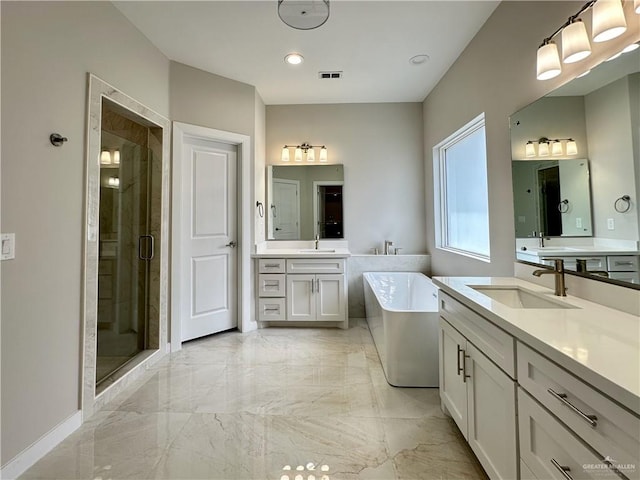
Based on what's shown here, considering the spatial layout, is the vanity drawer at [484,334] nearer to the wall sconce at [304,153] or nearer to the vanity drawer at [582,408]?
the vanity drawer at [582,408]

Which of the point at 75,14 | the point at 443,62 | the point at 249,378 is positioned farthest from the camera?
the point at 443,62

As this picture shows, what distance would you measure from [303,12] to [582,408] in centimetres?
243

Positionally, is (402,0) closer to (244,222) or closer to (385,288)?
(244,222)

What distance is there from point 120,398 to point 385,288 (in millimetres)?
2686

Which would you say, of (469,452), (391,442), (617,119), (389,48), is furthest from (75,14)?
(469,452)

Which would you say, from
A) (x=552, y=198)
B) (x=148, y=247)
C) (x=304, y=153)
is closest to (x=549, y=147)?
(x=552, y=198)

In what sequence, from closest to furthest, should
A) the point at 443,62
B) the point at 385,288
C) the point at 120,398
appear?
the point at 120,398, the point at 443,62, the point at 385,288

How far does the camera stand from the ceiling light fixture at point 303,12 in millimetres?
1937

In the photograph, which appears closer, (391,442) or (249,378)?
(391,442)

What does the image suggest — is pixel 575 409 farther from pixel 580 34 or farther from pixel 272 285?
pixel 272 285

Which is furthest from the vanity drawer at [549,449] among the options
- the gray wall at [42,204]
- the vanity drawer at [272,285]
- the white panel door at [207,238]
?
the white panel door at [207,238]

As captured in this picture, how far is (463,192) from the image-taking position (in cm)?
324

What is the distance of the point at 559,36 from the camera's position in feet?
5.34

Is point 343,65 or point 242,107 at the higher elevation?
point 343,65
